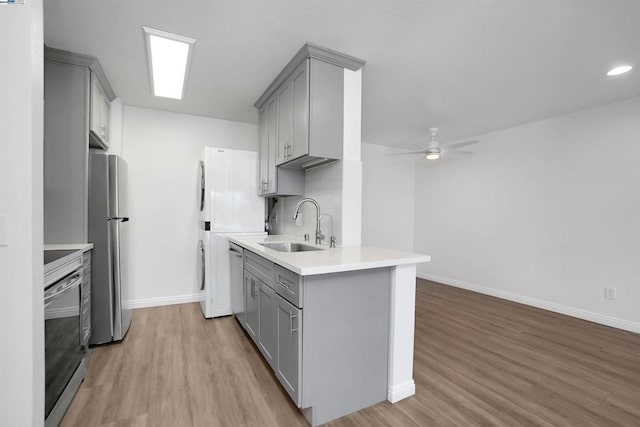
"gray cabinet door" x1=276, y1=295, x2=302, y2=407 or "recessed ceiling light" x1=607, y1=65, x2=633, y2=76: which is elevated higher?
"recessed ceiling light" x1=607, y1=65, x2=633, y2=76

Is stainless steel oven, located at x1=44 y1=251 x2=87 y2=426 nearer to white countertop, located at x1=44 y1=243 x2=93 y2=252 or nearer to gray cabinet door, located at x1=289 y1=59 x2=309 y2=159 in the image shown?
white countertop, located at x1=44 y1=243 x2=93 y2=252

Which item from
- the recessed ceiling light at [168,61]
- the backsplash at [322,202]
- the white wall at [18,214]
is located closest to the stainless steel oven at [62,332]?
the white wall at [18,214]

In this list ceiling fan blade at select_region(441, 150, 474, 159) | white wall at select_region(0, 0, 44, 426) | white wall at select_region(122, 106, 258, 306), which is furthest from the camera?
ceiling fan blade at select_region(441, 150, 474, 159)

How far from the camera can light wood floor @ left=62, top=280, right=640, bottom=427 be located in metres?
1.63

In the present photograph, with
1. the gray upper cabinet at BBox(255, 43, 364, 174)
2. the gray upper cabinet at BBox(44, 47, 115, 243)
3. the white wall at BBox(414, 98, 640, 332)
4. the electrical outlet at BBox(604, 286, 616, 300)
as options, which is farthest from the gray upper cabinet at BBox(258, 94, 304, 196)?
the electrical outlet at BBox(604, 286, 616, 300)

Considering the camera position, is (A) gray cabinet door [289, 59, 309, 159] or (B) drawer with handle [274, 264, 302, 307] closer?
(B) drawer with handle [274, 264, 302, 307]

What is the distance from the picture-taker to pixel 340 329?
1611mm

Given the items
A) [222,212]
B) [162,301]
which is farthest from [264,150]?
[162,301]

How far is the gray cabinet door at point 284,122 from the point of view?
241 centimetres

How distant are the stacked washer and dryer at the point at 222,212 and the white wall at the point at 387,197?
227 cm

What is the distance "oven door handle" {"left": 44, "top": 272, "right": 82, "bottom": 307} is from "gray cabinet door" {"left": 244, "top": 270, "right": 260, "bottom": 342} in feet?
3.80

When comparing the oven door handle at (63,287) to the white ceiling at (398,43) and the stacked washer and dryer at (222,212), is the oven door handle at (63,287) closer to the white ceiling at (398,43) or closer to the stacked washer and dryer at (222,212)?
the stacked washer and dryer at (222,212)

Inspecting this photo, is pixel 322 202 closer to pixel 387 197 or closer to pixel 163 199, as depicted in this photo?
pixel 163 199

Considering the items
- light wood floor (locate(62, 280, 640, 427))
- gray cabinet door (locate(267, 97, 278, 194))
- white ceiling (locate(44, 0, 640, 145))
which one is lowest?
light wood floor (locate(62, 280, 640, 427))
